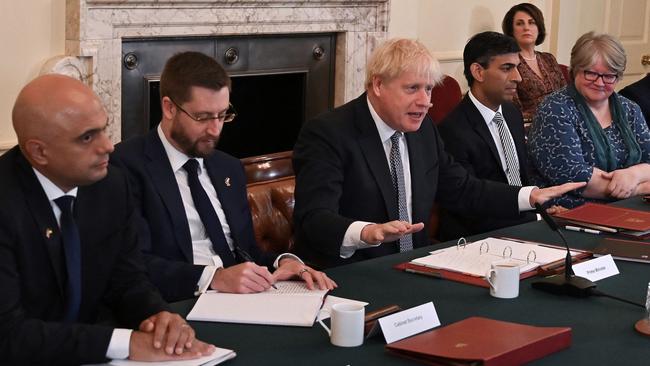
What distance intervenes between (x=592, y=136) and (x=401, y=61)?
1.21 meters

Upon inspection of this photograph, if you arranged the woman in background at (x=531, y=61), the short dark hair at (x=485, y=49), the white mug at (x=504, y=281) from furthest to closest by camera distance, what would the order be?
the woman in background at (x=531, y=61) → the short dark hair at (x=485, y=49) → the white mug at (x=504, y=281)

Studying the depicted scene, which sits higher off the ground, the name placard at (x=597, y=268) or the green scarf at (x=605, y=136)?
the green scarf at (x=605, y=136)

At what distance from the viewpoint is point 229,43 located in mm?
5453

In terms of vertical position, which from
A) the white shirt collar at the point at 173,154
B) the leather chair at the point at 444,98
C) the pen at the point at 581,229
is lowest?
the pen at the point at 581,229

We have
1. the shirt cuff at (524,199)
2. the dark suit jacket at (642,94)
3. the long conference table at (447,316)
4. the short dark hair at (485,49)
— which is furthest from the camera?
the dark suit jacket at (642,94)

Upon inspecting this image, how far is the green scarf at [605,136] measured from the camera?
433 cm

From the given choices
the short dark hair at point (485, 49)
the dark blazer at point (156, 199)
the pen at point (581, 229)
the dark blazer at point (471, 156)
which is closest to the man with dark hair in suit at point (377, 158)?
the pen at point (581, 229)

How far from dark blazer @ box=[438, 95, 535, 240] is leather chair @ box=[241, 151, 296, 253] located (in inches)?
27.2

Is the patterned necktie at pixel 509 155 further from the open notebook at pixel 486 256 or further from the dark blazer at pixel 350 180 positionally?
the open notebook at pixel 486 256

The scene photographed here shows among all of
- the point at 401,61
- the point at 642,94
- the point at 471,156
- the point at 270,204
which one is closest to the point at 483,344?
the point at 401,61

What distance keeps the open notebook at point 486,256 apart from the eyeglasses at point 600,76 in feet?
4.39

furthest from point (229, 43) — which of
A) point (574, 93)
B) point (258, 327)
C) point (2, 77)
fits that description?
point (258, 327)

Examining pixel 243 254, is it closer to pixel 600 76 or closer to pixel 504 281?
pixel 504 281

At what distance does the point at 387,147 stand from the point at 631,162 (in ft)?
4.43
